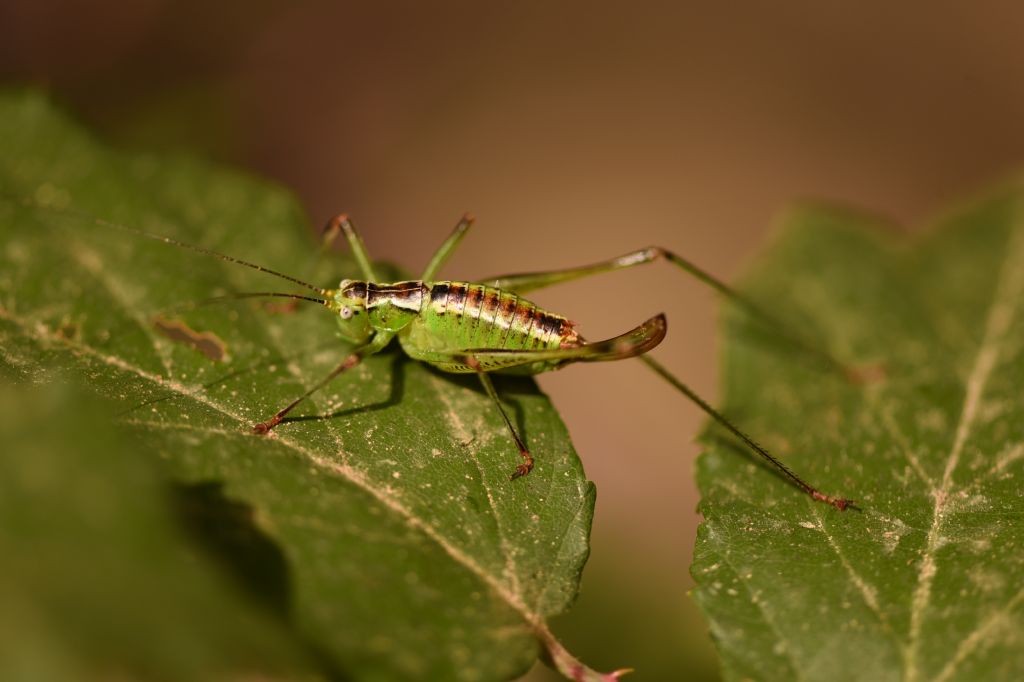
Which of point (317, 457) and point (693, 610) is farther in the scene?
point (693, 610)

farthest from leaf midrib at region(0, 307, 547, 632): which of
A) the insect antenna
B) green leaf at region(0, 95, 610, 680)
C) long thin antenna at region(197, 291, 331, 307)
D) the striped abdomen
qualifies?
the striped abdomen

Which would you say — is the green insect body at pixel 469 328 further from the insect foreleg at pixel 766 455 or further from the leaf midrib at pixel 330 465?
the leaf midrib at pixel 330 465

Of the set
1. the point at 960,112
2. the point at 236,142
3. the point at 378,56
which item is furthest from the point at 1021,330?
the point at 378,56

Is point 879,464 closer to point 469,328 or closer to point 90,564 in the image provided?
point 469,328

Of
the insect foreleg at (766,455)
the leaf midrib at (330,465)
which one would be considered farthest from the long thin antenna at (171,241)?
the insect foreleg at (766,455)

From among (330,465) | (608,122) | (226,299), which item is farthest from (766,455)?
(608,122)

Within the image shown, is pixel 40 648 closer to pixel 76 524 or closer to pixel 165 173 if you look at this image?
pixel 76 524

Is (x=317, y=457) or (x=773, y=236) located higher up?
(x=773, y=236)

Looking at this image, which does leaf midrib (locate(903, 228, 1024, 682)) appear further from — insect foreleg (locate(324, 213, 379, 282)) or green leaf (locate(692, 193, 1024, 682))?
insect foreleg (locate(324, 213, 379, 282))
